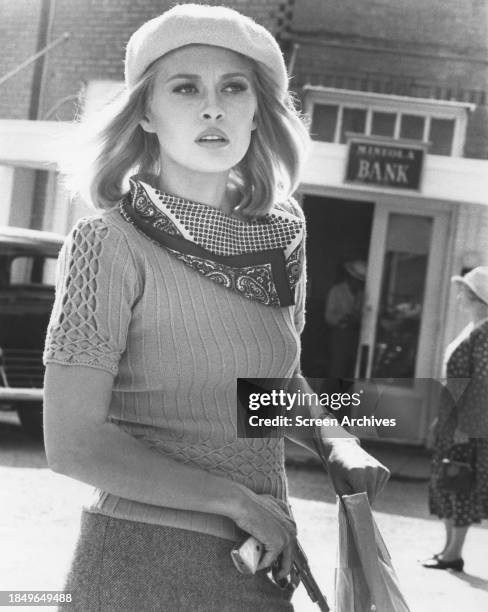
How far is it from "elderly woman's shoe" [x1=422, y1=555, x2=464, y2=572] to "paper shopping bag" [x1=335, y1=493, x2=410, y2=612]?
8.26ft

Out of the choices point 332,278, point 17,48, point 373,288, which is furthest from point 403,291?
point 17,48

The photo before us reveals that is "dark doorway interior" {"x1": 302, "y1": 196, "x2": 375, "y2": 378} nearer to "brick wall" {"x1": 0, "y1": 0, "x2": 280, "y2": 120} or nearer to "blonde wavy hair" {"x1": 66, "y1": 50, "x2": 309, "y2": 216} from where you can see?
"brick wall" {"x1": 0, "y1": 0, "x2": 280, "y2": 120}

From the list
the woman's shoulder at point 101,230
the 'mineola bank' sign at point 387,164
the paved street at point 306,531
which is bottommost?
the paved street at point 306,531

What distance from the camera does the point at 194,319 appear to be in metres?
1.00

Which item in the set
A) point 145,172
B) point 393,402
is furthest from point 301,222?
point 393,402

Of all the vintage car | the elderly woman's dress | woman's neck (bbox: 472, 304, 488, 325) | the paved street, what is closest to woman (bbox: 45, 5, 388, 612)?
the elderly woman's dress

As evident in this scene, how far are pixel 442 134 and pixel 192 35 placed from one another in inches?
59.7

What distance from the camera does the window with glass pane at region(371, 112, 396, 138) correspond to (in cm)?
252

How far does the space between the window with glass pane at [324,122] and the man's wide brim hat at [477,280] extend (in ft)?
1.48

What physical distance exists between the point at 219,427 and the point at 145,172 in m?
0.27

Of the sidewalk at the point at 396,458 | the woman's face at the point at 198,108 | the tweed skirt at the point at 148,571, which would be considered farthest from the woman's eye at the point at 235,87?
the sidewalk at the point at 396,458

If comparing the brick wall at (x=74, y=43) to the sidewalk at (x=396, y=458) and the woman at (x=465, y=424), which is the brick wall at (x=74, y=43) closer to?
the woman at (x=465, y=424)

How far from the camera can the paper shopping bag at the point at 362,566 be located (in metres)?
0.98

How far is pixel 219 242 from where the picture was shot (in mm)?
1031
